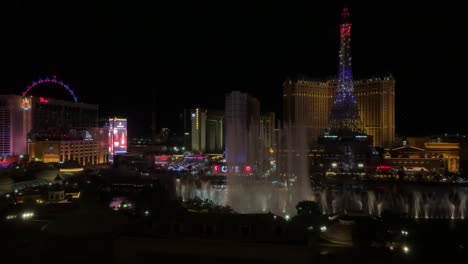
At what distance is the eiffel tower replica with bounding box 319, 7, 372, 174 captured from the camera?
165ft

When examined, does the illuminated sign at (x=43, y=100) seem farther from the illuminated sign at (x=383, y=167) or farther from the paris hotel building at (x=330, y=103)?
the illuminated sign at (x=383, y=167)

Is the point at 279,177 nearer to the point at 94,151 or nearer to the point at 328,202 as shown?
the point at 328,202

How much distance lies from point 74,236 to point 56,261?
3.89ft

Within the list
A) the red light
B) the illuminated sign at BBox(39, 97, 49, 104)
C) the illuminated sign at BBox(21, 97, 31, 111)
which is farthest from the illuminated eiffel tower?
the illuminated sign at BBox(21, 97, 31, 111)

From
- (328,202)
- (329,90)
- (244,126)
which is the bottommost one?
(328,202)

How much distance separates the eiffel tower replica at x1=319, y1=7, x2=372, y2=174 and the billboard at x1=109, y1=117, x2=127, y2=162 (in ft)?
82.7

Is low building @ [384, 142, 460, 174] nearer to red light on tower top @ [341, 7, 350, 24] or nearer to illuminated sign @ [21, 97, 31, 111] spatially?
red light on tower top @ [341, 7, 350, 24]

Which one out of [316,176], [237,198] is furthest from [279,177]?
[237,198]

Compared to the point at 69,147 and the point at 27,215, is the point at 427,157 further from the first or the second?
the point at 27,215

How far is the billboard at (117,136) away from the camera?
57.8 meters

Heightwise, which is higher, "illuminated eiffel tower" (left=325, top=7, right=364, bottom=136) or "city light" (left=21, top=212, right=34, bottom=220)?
"illuminated eiffel tower" (left=325, top=7, right=364, bottom=136)

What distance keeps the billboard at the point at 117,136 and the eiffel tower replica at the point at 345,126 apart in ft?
82.7

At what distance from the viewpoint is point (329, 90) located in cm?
6338

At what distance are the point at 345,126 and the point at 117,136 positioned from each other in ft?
94.1
